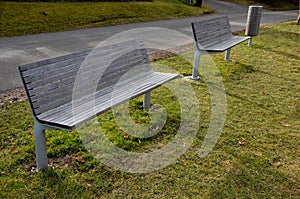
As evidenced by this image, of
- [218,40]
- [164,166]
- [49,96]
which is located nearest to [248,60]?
[218,40]

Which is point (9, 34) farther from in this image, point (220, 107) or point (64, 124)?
point (64, 124)

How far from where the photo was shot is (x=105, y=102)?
323 cm

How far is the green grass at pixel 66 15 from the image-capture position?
10773 millimetres

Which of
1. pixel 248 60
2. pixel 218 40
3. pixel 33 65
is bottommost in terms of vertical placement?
pixel 248 60

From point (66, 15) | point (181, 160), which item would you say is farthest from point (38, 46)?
point (181, 160)

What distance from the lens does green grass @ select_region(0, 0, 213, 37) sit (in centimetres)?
1077

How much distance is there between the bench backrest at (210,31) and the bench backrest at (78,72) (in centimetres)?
165

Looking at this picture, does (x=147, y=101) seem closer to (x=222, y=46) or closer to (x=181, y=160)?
(x=181, y=160)

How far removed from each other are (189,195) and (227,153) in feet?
2.83

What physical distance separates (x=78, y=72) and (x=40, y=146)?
84cm

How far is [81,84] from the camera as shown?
3.29m

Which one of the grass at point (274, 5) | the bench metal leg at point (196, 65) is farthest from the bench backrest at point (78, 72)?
the grass at point (274, 5)

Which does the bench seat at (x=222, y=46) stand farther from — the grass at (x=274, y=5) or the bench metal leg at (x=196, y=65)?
the grass at (x=274, y=5)

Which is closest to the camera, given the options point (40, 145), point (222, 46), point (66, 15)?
point (40, 145)
